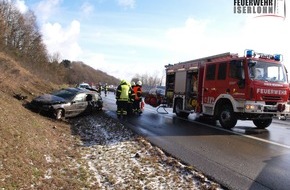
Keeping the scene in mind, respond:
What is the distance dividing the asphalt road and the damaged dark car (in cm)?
293

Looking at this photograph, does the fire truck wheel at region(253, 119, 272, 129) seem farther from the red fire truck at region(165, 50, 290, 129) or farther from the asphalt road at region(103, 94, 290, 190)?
the asphalt road at region(103, 94, 290, 190)

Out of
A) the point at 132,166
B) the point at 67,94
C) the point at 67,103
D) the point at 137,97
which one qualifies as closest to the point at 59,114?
the point at 67,103

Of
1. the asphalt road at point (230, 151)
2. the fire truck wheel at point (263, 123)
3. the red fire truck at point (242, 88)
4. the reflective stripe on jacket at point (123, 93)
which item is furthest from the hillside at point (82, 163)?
the fire truck wheel at point (263, 123)

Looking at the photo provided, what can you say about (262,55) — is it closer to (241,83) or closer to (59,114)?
(241,83)

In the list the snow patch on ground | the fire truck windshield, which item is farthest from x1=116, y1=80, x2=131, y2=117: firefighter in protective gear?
the fire truck windshield

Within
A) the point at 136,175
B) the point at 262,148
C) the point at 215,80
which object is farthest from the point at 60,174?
the point at 215,80

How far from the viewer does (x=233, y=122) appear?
1309 centimetres

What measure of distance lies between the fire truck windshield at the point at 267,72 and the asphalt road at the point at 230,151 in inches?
78.5

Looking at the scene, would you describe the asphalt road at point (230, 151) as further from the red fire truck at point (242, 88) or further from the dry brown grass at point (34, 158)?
the dry brown grass at point (34, 158)

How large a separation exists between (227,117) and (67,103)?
21.8 ft

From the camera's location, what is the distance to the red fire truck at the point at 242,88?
12344mm

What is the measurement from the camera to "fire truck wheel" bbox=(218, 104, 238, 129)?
42.9ft

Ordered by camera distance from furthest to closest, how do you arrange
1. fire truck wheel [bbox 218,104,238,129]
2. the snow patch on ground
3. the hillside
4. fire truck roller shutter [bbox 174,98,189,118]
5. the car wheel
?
fire truck roller shutter [bbox 174,98,189,118], the car wheel, fire truck wheel [bbox 218,104,238,129], the snow patch on ground, the hillside

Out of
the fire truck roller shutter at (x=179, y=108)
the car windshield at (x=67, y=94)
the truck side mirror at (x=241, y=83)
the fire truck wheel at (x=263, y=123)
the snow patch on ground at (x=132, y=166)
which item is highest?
the truck side mirror at (x=241, y=83)
